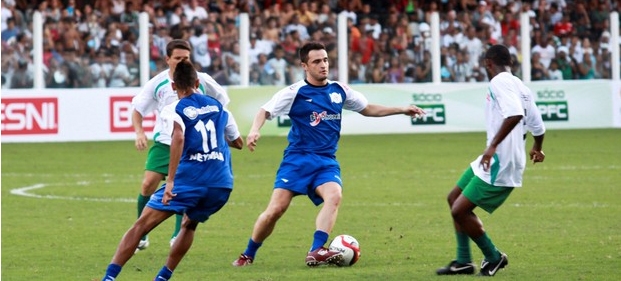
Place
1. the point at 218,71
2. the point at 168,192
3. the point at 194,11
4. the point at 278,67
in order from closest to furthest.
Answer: the point at 168,192 → the point at 218,71 → the point at 278,67 → the point at 194,11

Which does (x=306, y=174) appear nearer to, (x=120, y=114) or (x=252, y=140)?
(x=252, y=140)

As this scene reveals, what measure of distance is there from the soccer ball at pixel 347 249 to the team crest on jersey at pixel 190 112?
211 cm

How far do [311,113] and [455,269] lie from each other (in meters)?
1.77

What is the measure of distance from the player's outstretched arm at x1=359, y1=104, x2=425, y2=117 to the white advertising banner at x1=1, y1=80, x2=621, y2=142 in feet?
47.3

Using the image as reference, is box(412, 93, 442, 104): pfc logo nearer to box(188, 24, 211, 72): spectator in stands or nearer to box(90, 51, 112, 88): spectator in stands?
box(188, 24, 211, 72): spectator in stands

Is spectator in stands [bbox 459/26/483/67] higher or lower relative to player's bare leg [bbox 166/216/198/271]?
higher

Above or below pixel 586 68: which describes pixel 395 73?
below

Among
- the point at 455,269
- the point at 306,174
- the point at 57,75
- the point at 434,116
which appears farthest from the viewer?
the point at 434,116

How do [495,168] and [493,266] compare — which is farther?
[493,266]

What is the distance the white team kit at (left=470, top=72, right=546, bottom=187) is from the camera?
933 centimetres

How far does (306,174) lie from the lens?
415 inches

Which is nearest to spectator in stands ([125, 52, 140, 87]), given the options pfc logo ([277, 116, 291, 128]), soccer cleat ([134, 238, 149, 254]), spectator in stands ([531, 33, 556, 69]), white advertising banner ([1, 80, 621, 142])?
white advertising banner ([1, 80, 621, 142])

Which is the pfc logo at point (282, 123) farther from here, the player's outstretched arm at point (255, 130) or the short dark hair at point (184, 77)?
the short dark hair at point (184, 77)

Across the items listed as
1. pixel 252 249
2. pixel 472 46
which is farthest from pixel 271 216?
pixel 472 46
